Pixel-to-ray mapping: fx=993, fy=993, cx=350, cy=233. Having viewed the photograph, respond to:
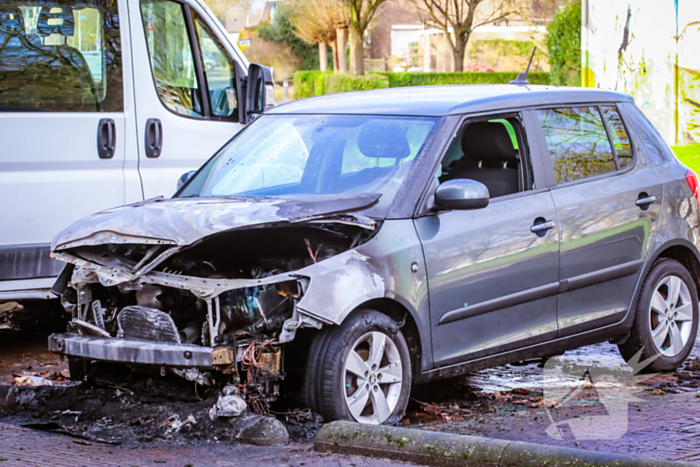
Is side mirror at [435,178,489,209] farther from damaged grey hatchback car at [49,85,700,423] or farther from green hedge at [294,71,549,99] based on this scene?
green hedge at [294,71,549,99]

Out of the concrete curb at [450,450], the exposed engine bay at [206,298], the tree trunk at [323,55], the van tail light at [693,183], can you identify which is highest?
the tree trunk at [323,55]

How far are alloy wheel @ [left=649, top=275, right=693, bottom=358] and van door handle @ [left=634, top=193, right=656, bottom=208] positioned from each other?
54 cm

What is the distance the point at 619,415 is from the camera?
17.8ft

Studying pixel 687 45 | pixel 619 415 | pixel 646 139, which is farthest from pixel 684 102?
pixel 619 415

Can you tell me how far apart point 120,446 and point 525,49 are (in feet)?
169

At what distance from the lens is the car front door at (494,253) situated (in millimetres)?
5246

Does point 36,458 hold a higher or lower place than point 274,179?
lower

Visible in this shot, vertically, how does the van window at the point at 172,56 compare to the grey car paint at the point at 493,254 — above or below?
above

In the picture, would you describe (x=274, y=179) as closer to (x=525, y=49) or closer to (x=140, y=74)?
(x=140, y=74)

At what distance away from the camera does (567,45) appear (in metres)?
30.2

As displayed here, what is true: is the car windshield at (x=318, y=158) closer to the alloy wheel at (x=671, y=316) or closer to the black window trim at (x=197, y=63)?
the black window trim at (x=197, y=63)

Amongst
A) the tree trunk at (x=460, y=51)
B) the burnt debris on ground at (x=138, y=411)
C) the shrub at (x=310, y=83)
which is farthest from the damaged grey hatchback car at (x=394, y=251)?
the tree trunk at (x=460, y=51)

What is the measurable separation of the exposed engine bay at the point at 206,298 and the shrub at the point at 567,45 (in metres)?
25.4

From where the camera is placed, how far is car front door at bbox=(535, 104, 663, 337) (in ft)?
19.3
